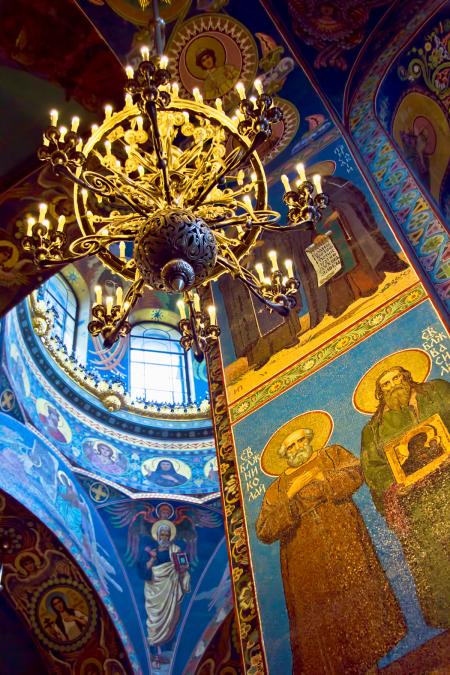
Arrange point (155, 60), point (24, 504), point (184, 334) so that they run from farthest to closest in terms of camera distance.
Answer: point (24, 504) → point (184, 334) → point (155, 60)

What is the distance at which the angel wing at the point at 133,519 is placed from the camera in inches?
417

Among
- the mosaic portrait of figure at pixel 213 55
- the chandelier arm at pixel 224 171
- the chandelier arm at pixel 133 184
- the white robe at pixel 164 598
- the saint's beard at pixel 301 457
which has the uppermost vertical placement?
the mosaic portrait of figure at pixel 213 55

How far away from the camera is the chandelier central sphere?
437cm

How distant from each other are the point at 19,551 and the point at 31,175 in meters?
4.86

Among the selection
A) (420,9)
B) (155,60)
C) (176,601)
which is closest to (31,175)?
(155,60)

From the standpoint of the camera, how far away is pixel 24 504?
29.9ft

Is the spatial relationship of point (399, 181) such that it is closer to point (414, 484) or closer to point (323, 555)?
point (414, 484)

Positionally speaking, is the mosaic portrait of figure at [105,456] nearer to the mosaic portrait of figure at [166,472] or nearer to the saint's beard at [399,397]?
the mosaic portrait of figure at [166,472]

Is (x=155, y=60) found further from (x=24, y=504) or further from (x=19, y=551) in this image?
(x=19, y=551)

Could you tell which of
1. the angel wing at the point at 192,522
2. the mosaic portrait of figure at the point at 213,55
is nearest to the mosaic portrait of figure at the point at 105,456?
the angel wing at the point at 192,522

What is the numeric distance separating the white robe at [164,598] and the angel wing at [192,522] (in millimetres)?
208

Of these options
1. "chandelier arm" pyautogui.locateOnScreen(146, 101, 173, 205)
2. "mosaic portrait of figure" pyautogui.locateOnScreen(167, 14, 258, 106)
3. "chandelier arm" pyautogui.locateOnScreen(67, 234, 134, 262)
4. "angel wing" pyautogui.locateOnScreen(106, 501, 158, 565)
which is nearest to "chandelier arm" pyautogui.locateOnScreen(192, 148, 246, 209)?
"chandelier arm" pyautogui.locateOnScreen(146, 101, 173, 205)

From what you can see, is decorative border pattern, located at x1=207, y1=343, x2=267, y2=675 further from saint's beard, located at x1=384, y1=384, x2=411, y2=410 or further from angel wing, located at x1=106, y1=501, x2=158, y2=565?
angel wing, located at x1=106, y1=501, x2=158, y2=565

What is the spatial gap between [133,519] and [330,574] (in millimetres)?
6380
